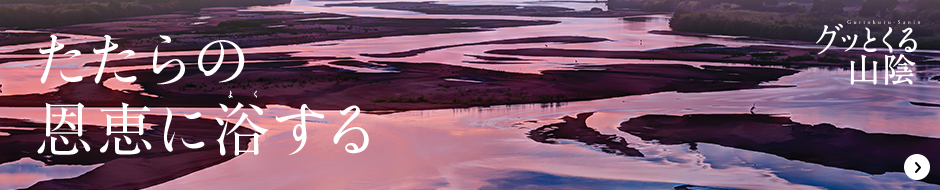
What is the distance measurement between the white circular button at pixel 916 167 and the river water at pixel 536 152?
35 cm

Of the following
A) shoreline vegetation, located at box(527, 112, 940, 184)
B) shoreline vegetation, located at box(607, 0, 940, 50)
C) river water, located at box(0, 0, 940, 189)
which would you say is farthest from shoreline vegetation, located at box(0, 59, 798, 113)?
shoreline vegetation, located at box(607, 0, 940, 50)

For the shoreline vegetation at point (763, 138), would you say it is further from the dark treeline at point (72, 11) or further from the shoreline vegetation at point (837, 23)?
the dark treeline at point (72, 11)

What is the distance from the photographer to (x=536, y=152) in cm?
1981

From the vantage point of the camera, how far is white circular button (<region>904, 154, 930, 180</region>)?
17.0 m

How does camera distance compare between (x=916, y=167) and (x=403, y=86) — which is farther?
(x=403, y=86)

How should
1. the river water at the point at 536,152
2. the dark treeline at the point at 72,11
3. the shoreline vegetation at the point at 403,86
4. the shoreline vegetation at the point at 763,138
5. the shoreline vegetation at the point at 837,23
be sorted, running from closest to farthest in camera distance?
the river water at the point at 536,152, the shoreline vegetation at the point at 763,138, the shoreline vegetation at the point at 403,86, the shoreline vegetation at the point at 837,23, the dark treeline at the point at 72,11

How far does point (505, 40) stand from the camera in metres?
63.1

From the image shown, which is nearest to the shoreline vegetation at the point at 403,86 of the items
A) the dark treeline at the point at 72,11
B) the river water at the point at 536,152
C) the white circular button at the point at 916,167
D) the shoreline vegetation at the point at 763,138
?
the river water at the point at 536,152

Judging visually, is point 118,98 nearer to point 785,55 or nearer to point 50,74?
point 50,74

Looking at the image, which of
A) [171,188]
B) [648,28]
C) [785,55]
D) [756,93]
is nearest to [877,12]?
[648,28]

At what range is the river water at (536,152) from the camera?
1662 centimetres

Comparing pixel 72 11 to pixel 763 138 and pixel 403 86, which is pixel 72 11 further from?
pixel 763 138

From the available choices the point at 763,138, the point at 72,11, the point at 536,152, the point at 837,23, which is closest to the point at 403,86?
the point at 536,152

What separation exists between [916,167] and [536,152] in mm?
8538
